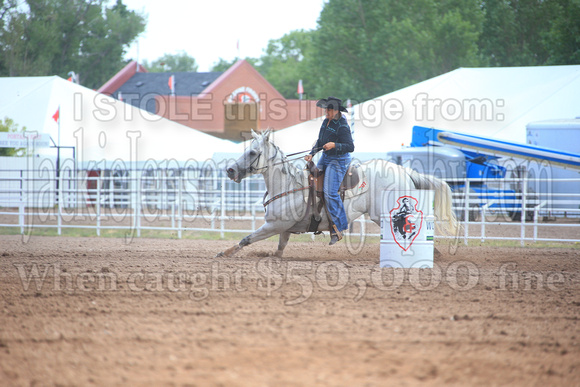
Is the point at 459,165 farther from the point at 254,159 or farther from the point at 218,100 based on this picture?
the point at 218,100

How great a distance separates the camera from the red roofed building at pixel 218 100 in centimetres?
3362

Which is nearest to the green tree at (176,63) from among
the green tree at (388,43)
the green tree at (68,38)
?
the green tree at (68,38)

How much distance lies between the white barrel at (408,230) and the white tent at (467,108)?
39.0 feet

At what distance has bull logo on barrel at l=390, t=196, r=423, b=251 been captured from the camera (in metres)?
7.20

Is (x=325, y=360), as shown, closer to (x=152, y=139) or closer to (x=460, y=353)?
(x=460, y=353)

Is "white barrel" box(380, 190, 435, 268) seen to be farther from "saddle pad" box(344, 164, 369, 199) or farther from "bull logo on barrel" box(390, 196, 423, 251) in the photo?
"saddle pad" box(344, 164, 369, 199)

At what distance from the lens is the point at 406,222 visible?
721cm

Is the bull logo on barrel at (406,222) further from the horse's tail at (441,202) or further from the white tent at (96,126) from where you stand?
the white tent at (96,126)

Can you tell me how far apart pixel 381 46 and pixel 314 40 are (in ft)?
20.3

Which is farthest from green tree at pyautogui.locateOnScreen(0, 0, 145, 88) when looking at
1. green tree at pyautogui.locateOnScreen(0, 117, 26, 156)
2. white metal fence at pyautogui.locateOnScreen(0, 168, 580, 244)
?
white metal fence at pyautogui.locateOnScreen(0, 168, 580, 244)

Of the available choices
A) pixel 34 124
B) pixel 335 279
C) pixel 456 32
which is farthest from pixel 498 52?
pixel 335 279

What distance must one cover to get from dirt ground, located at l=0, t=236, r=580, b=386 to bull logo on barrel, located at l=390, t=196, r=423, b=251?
0.41 metres

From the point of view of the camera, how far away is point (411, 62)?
129 ft

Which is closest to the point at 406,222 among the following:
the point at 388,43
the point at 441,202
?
the point at 441,202
